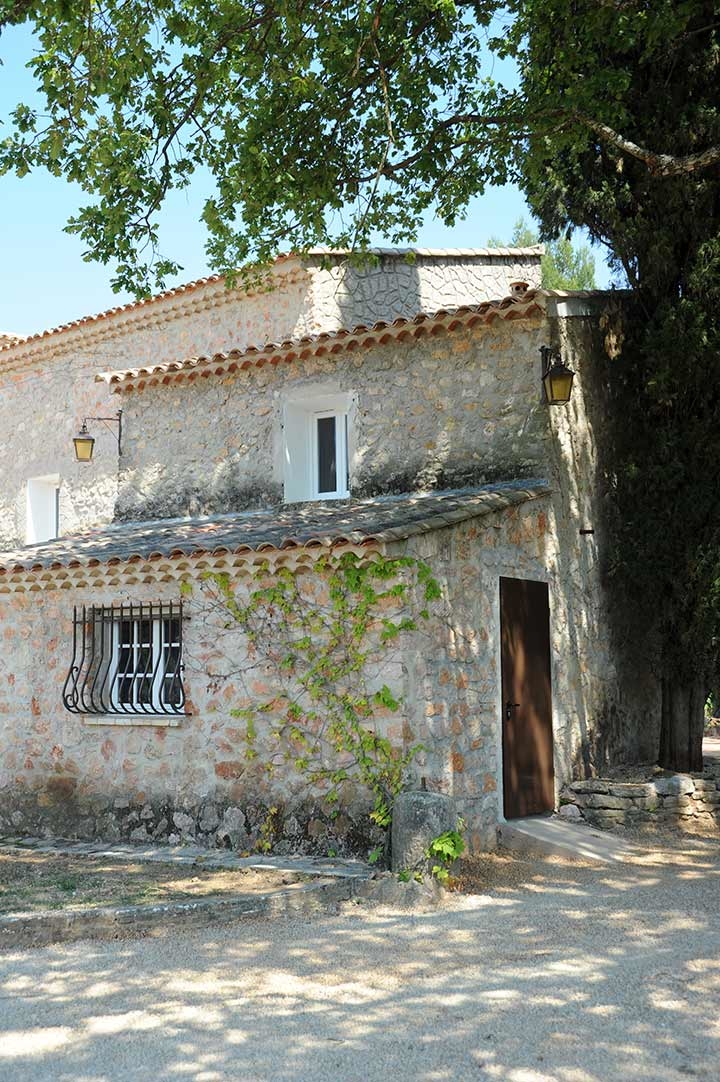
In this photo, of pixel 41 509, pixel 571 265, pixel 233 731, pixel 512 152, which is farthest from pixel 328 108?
pixel 571 265

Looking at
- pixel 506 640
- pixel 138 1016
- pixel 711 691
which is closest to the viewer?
pixel 138 1016

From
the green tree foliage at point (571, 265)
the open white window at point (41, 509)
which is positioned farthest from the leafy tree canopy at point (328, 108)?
the green tree foliage at point (571, 265)

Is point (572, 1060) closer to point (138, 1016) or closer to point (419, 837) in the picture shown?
point (138, 1016)

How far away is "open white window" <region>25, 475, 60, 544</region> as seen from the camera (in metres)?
18.1

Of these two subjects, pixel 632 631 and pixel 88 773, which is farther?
pixel 632 631

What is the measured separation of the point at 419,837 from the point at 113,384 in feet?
25.7

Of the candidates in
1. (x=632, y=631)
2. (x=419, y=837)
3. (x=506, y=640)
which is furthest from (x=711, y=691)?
(x=419, y=837)

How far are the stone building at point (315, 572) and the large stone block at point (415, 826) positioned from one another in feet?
1.34

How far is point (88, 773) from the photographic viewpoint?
10188mm

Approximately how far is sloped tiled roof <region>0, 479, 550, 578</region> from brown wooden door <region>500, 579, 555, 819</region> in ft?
3.04

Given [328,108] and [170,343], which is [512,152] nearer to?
[328,108]

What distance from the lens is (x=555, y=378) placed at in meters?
10.0

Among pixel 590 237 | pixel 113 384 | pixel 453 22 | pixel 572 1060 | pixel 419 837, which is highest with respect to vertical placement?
pixel 453 22

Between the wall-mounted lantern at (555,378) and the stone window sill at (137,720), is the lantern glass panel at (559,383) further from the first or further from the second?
the stone window sill at (137,720)
